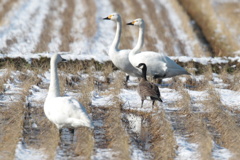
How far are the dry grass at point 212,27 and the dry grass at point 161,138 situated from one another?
6.82 m

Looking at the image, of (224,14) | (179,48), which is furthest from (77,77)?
(224,14)

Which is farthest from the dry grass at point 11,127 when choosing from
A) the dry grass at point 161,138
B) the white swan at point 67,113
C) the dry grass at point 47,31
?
the dry grass at point 47,31

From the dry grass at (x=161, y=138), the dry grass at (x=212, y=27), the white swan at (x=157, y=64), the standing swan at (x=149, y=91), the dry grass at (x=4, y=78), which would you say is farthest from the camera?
the dry grass at (x=212, y=27)

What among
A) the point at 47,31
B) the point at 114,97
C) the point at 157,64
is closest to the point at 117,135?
the point at 114,97

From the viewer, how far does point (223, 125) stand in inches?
306

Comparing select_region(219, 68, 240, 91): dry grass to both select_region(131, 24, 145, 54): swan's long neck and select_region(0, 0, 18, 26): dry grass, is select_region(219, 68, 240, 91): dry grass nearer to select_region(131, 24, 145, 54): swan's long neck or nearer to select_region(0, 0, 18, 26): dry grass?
select_region(131, 24, 145, 54): swan's long neck

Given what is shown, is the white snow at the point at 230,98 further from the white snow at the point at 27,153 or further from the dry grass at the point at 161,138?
the white snow at the point at 27,153

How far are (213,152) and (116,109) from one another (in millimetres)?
2371

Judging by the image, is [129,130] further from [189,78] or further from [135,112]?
[189,78]

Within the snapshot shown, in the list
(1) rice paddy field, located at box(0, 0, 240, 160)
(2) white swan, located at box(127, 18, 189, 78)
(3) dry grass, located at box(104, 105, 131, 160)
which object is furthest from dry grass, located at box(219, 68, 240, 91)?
(3) dry grass, located at box(104, 105, 131, 160)

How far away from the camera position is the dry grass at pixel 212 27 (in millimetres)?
18095

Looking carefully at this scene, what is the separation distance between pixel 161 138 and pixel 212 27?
1565 cm

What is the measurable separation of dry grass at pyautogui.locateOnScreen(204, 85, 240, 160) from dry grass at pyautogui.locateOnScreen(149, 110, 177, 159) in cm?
67

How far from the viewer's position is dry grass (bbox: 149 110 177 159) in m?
6.44
